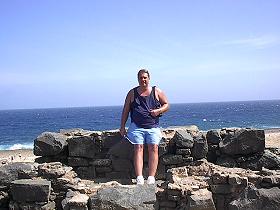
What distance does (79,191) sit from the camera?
7.09 m

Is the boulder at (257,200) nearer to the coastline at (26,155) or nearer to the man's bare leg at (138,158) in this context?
the man's bare leg at (138,158)

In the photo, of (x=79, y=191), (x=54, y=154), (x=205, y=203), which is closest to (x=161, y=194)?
(x=205, y=203)

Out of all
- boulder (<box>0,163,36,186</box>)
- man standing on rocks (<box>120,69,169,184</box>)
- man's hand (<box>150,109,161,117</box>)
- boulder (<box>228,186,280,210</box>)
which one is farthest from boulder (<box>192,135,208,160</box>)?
boulder (<box>0,163,36,186</box>)

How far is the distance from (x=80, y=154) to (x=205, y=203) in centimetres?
330

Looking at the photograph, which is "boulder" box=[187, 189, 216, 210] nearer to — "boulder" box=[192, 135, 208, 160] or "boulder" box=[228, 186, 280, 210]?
"boulder" box=[228, 186, 280, 210]

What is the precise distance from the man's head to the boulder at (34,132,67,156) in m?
2.32

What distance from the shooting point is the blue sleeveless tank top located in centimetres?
769

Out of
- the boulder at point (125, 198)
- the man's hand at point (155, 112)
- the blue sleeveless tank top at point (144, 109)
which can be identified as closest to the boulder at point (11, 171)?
the boulder at point (125, 198)

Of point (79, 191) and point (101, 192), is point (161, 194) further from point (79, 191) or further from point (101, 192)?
point (79, 191)

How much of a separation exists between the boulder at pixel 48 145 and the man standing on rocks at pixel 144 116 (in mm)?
1499

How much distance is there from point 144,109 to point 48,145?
92.7 inches

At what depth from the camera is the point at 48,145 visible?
8.40 m

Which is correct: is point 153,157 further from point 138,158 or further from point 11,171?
point 11,171

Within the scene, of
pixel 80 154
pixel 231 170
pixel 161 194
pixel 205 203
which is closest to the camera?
pixel 205 203
